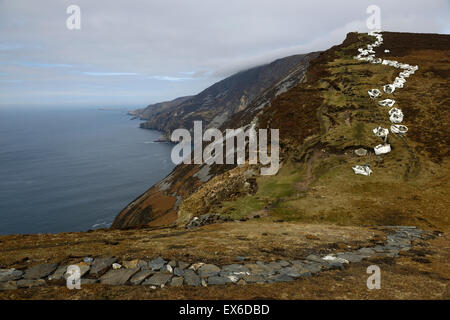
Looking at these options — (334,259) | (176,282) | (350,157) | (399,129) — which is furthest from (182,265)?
(399,129)

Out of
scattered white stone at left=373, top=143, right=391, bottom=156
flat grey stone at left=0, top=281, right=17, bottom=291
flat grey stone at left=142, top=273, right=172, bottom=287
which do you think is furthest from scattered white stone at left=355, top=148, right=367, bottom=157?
flat grey stone at left=0, top=281, right=17, bottom=291

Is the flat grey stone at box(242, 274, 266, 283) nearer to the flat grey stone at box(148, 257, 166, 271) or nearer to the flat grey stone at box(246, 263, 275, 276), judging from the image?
the flat grey stone at box(246, 263, 275, 276)

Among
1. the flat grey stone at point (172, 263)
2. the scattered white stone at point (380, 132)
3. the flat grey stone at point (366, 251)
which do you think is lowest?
the flat grey stone at point (366, 251)

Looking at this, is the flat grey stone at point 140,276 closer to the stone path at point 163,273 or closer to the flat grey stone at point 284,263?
the stone path at point 163,273

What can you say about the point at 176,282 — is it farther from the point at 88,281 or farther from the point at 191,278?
the point at 88,281

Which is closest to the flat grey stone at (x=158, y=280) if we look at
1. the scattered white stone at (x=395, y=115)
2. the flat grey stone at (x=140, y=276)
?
the flat grey stone at (x=140, y=276)
